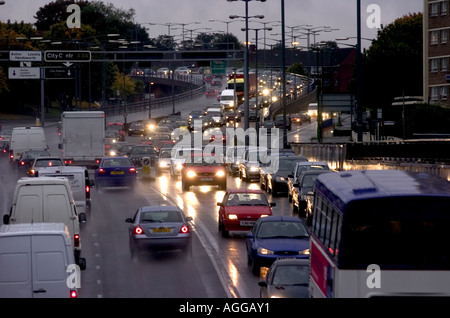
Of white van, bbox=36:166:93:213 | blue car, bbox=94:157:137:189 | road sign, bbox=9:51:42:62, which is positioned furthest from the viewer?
road sign, bbox=9:51:42:62

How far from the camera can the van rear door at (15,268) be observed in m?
16.5

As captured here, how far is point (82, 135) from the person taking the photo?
5784 centimetres

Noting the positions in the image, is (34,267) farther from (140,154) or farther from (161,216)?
(140,154)

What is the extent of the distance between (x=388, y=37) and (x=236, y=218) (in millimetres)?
90519

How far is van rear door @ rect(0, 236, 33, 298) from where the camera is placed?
16484 mm

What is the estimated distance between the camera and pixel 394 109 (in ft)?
344

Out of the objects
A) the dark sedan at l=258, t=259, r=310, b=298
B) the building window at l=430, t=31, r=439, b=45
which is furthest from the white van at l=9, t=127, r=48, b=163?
the dark sedan at l=258, t=259, r=310, b=298

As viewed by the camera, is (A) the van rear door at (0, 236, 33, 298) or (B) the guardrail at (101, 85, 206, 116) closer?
(A) the van rear door at (0, 236, 33, 298)

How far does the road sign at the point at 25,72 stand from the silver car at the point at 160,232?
192 feet

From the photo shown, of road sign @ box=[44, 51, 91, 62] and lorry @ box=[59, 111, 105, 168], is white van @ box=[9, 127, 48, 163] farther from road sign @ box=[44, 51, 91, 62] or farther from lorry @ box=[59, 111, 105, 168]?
road sign @ box=[44, 51, 91, 62]

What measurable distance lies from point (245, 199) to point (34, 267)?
56.1ft

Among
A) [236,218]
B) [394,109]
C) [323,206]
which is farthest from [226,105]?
[323,206]

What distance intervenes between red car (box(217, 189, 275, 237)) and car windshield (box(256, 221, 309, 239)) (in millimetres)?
5956
